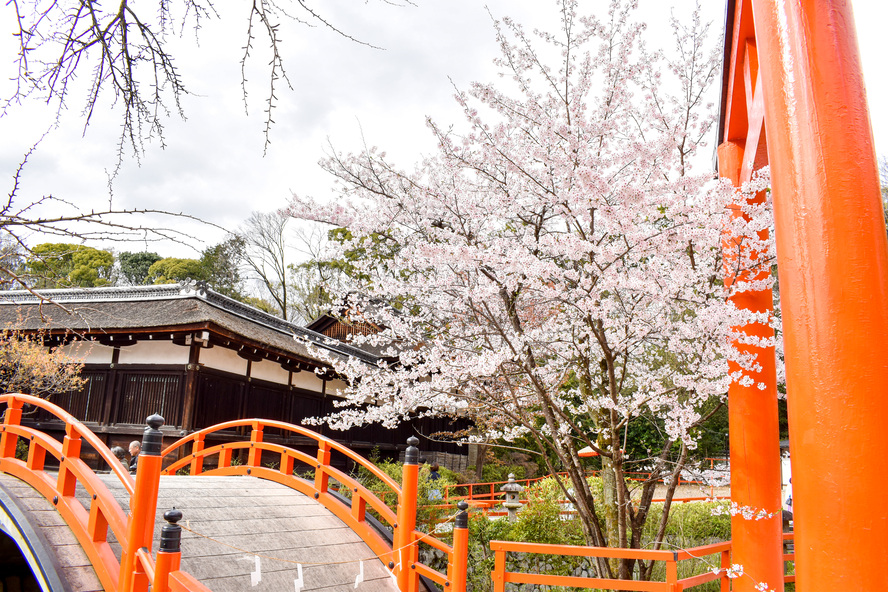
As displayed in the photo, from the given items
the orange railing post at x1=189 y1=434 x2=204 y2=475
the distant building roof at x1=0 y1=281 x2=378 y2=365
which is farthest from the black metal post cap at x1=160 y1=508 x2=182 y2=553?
the distant building roof at x1=0 y1=281 x2=378 y2=365

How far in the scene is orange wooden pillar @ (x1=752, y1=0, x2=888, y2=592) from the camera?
6.58 ft

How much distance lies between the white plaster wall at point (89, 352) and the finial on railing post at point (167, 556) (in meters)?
10.4

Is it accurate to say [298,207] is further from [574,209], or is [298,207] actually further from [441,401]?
[574,209]

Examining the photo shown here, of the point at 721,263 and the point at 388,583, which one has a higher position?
the point at 721,263

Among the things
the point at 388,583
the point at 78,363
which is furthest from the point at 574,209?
the point at 78,363

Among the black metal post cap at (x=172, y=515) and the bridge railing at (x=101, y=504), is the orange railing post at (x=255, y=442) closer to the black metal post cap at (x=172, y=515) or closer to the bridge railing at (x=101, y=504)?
the bridge railing at (x=101, y=504)

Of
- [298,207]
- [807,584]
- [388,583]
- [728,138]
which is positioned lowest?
[388,583]

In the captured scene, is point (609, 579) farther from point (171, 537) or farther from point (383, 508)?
point (171, 537)

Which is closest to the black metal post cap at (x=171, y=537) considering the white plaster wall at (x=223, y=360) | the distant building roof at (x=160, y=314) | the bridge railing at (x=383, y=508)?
the bridge railing at (x=383, y=508)

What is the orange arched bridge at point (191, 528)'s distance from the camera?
3.88 metres

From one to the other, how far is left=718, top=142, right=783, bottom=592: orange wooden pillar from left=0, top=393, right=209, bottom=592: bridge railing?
428 centimetres

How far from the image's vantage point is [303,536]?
220 inches

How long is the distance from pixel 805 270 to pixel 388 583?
15.6ft

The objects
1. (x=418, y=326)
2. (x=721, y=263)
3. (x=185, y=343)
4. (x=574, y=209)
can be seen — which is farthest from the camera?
(x=185, y=343)
